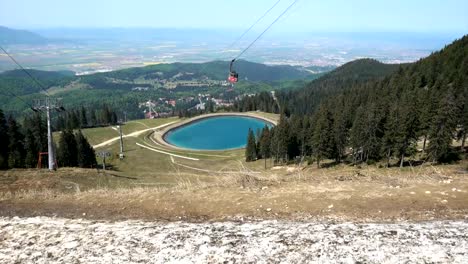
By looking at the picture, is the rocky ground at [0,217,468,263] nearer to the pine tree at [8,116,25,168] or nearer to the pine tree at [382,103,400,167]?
the pine tree at [382,103,400,167]

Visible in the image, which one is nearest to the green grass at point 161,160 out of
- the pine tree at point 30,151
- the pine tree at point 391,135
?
the pine tree at point 30,151

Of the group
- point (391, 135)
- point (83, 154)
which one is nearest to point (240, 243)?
point (391, 135)

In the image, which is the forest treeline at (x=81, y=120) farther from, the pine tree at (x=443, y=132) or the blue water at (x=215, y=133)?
the pine tree at (x=443, y=132)

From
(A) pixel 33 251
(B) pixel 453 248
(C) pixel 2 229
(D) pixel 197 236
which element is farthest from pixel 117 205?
(B) pixel 453 248

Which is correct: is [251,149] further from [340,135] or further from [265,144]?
[340,135]

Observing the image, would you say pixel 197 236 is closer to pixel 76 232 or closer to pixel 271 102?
pixel 76 232

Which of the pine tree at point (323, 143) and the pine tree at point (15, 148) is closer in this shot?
the pine tree at point (323, 143)

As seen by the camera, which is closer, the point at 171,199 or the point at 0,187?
the point at 171,199
